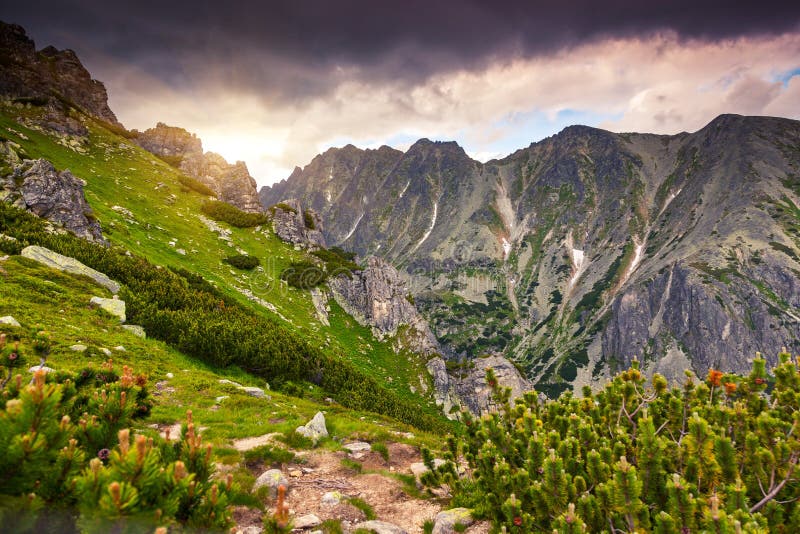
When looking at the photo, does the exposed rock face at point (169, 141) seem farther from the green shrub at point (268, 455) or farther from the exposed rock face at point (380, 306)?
the green shrub at point (268, 455)

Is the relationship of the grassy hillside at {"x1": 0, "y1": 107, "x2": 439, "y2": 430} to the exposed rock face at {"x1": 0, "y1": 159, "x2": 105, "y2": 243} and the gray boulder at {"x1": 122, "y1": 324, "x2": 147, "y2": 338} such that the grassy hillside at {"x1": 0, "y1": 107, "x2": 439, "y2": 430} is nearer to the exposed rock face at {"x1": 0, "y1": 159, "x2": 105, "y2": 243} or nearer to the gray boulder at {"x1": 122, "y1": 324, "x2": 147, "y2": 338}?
the exposed rock face at {"x1": 0, "y1": 159, "x2": 105, "y2": 243}

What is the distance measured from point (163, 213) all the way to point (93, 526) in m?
52.9

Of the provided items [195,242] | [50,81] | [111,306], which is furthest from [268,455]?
[50,81]

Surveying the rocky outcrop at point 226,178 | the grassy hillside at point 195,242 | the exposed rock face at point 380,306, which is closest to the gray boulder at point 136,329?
the grassy hillside at point 195,242

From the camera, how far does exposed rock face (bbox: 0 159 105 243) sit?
25.2 m

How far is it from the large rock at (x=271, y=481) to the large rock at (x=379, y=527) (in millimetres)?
2250

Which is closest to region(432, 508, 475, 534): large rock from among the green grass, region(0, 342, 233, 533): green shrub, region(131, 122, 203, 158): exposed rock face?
the green grass

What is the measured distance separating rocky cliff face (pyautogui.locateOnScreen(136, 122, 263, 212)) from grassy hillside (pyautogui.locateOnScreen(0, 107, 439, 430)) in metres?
25.5

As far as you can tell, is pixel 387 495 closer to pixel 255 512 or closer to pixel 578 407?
pixel 255 512

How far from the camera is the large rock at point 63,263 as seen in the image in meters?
18.5

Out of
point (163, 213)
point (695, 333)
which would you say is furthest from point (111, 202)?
point (695, 333)

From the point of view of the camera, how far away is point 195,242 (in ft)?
138

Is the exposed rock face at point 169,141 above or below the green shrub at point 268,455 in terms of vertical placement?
above

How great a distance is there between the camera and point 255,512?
7.41m
